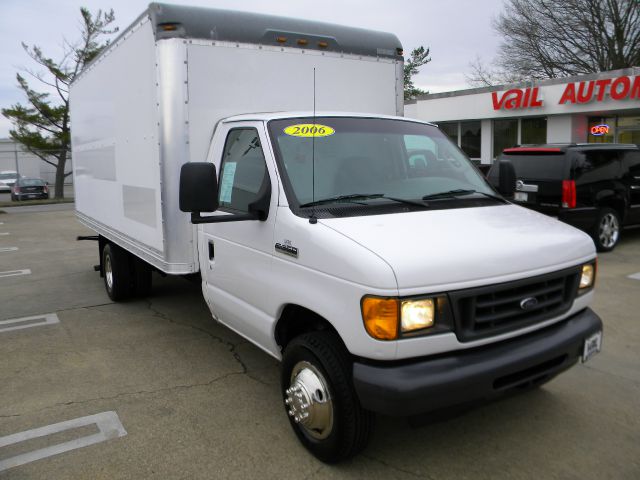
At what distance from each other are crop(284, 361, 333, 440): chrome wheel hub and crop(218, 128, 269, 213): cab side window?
1220 millimetres

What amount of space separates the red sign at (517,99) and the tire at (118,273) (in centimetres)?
1839

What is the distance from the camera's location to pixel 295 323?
3656mm

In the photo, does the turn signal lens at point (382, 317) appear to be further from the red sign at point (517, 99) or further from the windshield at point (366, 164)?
the red sign at point (517, 99)

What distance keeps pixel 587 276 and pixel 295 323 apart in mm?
1867

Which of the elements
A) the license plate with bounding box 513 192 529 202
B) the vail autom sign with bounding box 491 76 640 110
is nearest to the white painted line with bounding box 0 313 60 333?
the license plate with bounding box 513 192 529 202

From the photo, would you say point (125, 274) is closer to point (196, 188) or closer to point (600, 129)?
point (196, 188)

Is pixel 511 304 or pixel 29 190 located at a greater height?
pixel 511 304

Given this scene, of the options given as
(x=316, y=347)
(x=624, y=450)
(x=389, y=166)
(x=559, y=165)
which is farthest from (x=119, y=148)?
(x=559, y=165)

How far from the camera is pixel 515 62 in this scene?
102ft

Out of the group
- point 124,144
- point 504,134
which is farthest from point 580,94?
point 124,144

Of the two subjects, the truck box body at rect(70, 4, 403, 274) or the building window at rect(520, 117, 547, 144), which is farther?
the building window at rect(520, 117, 547, 144)

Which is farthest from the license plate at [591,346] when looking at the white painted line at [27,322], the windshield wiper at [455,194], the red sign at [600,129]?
the red sign at [600,129]

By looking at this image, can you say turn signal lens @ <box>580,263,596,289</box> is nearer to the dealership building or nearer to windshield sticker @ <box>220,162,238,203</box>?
windshield sticker @ <box>220,162,238,203</box>

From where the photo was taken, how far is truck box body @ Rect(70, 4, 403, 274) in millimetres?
4547
